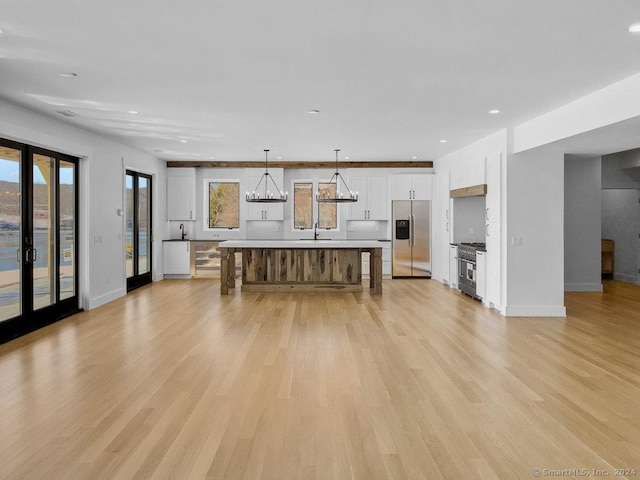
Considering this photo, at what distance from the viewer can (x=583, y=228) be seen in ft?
28.5

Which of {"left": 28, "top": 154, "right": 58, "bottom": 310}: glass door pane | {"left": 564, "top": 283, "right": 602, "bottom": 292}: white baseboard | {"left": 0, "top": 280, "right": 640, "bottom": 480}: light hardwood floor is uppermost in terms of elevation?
{"left": 28, "top": 154, "right": 58, "bottom": 310}: glass door pane

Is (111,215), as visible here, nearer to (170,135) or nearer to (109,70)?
(170,135)

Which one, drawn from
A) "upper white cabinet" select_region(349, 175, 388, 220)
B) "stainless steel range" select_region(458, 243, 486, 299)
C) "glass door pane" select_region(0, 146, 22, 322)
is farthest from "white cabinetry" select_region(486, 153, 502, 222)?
"glass door pane" select_region(0, 146, 22, 322)

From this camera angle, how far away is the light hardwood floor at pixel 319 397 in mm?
2527

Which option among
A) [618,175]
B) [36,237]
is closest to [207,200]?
[36,237]

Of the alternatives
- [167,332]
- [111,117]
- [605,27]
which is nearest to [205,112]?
[111,117]

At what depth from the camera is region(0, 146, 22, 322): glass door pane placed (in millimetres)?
5145

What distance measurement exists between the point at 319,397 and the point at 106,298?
17.3 feet

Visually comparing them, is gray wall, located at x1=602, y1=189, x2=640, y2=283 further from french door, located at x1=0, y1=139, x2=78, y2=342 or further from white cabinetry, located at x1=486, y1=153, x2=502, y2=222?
french door, located at x1=0, y1=139, x2=78, y2=342

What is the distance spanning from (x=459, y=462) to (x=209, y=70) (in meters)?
3.54

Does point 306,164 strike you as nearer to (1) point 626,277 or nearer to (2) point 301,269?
(2) point 301,269

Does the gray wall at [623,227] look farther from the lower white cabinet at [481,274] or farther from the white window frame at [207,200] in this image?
the white window frame at [207,200]

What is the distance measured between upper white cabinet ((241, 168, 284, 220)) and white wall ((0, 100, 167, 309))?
2593mm

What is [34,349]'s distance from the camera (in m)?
4.78
